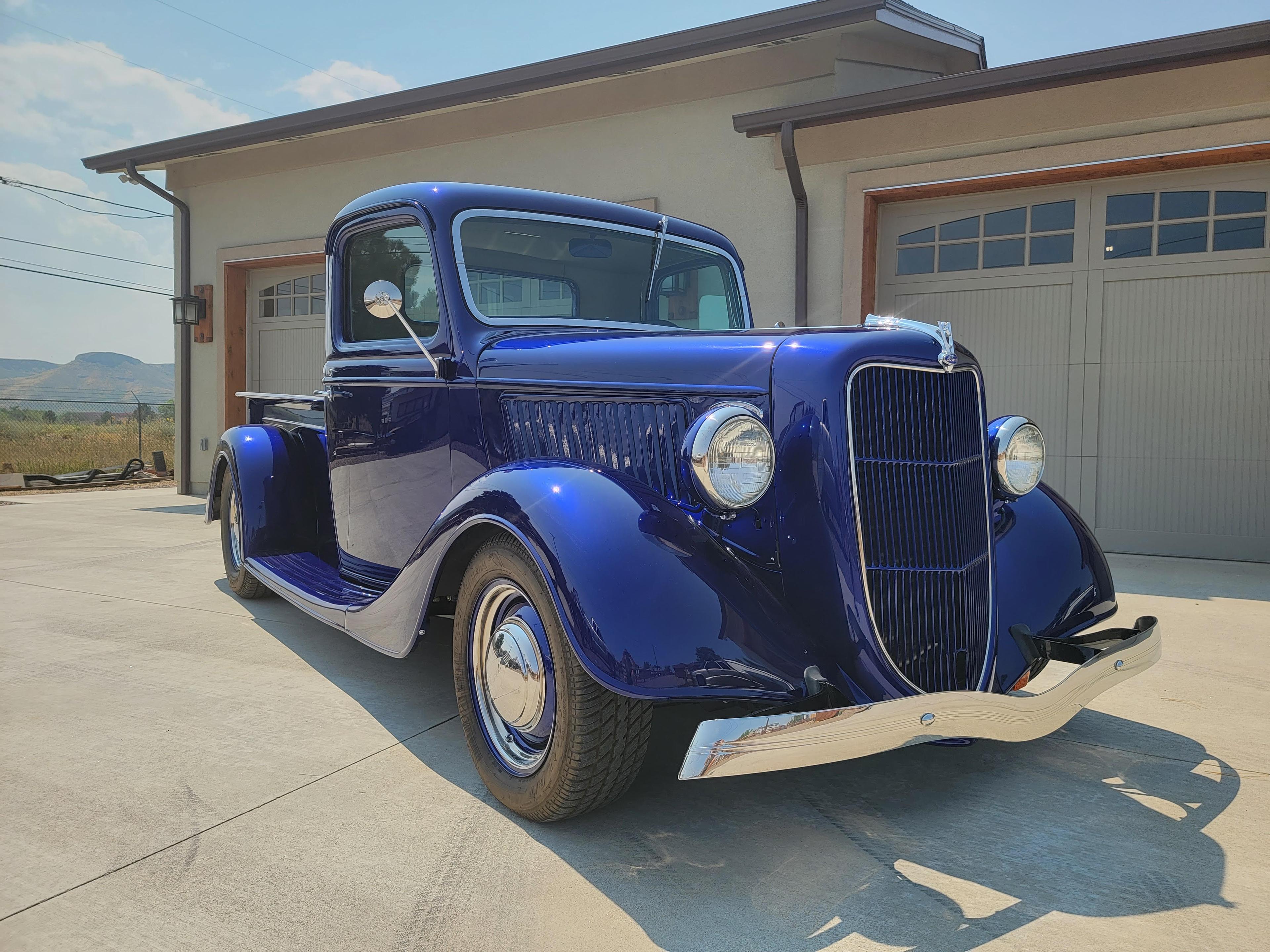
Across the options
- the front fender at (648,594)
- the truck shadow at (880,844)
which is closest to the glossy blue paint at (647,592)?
the front fender at (648,594)

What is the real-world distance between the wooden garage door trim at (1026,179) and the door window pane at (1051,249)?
0.38 m

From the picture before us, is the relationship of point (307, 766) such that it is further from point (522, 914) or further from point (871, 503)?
point (871, 503)

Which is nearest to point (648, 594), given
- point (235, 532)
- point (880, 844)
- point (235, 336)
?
point (880, 844)

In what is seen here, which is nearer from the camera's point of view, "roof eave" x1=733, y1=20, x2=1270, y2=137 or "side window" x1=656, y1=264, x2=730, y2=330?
"side window" x1=656, y1=264, x2=730, y2=330

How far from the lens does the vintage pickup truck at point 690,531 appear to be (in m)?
2.04

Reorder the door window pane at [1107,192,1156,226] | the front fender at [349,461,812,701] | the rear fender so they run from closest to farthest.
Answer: the front fender at [349,461,812,701] < the rear fender < the door window pane at [1107,192,1156,226]

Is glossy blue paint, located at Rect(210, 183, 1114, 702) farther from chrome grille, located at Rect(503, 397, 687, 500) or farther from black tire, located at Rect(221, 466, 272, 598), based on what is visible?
black tire, located at Rect(221, 466, 272, 598)

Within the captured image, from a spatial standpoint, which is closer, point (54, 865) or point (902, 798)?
point (54, 865)

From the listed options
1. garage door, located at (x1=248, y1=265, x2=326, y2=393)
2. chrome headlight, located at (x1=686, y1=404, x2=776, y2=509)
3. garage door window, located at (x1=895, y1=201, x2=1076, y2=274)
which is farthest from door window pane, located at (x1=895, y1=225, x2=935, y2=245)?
garage door, located at (x1=248, y1=265, x2=326, y2=393)

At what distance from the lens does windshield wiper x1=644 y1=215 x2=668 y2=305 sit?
3.49m

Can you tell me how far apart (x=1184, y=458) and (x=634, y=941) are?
6060 mm

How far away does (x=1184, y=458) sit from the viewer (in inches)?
251

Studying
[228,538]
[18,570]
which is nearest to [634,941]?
[228,538]

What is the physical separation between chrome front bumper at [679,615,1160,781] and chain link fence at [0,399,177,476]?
10.4m
